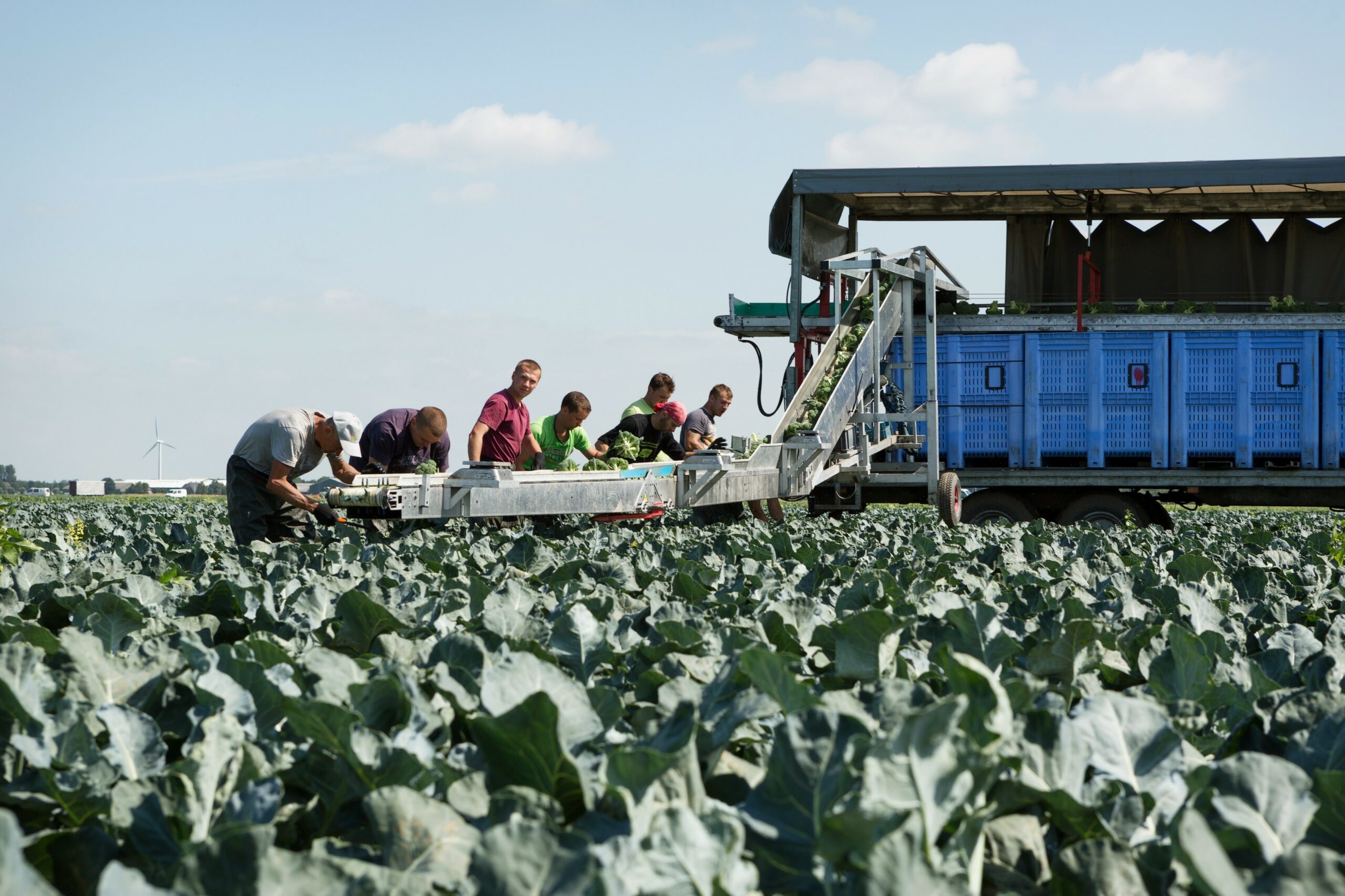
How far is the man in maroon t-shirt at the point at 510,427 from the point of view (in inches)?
354

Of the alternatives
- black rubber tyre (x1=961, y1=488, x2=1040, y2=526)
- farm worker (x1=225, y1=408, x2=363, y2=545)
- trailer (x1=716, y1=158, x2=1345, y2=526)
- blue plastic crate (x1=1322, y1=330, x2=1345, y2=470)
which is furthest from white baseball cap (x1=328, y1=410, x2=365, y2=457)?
blue plastic crate (x1=1322, y1=330, x2=1345, y2=470)

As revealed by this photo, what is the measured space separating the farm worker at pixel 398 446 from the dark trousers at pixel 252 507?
0.68 m

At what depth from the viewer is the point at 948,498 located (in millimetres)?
12070

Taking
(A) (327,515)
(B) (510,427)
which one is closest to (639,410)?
(B) (510,427)

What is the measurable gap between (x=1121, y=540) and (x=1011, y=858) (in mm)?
6212

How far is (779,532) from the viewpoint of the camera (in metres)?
6.64

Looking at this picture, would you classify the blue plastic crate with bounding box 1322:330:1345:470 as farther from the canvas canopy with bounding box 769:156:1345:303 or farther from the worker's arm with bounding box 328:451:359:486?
the worker's arm with bounding box 328:451:359:486

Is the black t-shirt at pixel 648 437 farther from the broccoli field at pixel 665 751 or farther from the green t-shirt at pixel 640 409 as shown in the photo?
the broccoli field at pixel 665 751

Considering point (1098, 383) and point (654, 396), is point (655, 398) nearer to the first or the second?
point (654, 396)

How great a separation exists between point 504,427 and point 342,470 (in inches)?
78.2

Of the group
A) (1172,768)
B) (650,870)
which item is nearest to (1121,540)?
(1172,768)

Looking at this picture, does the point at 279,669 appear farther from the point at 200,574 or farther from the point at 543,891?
the point at 200,574

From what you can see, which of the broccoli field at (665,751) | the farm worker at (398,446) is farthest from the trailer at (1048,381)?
the broccoli field at (665,751)

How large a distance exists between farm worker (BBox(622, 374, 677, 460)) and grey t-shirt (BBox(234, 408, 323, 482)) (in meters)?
3.95
